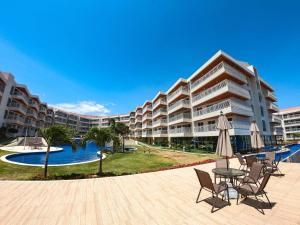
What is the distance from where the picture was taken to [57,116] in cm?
8088

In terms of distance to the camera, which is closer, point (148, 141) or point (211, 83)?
point (211, 83)

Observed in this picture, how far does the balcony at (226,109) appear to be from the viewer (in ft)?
67.9

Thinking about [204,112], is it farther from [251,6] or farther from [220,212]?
[220,212]

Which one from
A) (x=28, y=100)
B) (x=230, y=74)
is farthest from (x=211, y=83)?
(x=28, y=100)

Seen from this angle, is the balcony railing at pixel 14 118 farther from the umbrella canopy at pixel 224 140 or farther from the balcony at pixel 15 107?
the umbrella canopy at pixel 224 140

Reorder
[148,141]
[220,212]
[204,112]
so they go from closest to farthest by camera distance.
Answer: [220,212] → [204,112] → [148,141]

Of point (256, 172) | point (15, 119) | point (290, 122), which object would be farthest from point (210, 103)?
point (290, 122)

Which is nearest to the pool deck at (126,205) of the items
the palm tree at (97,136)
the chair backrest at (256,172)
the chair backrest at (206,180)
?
the chair backrest at (206,180)

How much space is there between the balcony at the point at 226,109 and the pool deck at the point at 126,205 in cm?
1429

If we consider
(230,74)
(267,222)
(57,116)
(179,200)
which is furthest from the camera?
(57,116)

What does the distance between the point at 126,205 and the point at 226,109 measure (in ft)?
64.2

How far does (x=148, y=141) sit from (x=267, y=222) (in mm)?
56984

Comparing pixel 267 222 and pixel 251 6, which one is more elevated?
pixel 251 6

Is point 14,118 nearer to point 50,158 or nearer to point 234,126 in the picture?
point 50,158
